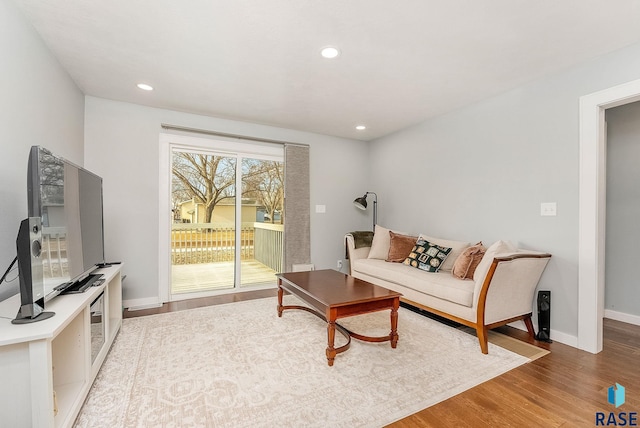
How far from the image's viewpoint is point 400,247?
3.79 m

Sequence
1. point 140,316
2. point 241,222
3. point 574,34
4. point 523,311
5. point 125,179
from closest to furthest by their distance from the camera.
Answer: point 574,34 < point 523,311 < point 140,316 < point 125,179 < point 241,222

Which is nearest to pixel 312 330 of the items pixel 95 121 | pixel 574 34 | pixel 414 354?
pixel 414 354

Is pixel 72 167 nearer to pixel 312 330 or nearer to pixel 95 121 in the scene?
pixel 95 121

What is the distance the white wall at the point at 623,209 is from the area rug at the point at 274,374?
71.9 inches

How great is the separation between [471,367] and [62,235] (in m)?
2.80

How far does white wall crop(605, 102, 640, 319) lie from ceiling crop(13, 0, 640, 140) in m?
1.26

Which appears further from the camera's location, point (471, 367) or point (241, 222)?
point (241, 222)

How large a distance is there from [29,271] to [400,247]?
3405 millimetres

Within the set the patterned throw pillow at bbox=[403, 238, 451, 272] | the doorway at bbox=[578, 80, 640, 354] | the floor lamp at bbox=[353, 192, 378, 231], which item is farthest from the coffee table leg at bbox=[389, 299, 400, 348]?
the floor lamp at bbox=[353, 192, 378, 231]

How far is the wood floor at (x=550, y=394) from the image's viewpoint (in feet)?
5.18

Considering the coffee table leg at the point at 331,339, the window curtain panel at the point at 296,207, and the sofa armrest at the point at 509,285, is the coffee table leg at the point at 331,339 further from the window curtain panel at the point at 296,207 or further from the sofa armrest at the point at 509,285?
the window curtain panel at the point at 296,207

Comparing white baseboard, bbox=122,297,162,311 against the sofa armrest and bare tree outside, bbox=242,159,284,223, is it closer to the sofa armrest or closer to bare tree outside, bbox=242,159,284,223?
bare tree outside, bbox=242,159,284,223

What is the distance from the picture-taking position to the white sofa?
7.73 feet

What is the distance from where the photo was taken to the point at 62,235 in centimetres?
172
